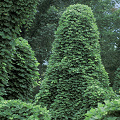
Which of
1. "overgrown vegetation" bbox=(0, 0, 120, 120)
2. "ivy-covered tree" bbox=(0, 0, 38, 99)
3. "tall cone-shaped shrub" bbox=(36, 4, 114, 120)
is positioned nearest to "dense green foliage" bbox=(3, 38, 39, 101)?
"overgrown vegetation" bbox=(0, 0, 120, 120)

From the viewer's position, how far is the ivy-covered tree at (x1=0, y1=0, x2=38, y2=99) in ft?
14.9

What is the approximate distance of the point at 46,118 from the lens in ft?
12.6

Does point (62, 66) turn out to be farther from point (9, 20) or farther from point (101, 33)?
point (101, 33)

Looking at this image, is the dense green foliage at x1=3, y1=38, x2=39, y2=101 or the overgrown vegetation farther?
the dense green foliage at x1=3, y1=38, x2=39, y2=101

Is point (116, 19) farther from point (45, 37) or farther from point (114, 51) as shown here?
point (45, 37)

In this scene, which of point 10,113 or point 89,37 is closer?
point 10,113

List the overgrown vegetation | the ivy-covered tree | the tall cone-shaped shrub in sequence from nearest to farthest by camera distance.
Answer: the ivy-covered tree → the overgrown vegetation → the tall cone-shaped shrub

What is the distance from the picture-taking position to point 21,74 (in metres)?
6.63

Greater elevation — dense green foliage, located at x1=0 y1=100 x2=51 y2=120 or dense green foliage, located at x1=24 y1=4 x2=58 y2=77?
dense green foliage, located at x1=24 y1=4 x2=58 y2=77

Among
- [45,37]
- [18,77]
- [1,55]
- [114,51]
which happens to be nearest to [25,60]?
[18,77]

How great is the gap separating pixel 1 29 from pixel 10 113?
7.05 feet

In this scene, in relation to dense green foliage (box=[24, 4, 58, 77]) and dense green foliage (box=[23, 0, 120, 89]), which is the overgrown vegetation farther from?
dense green foliage (box=[23, 0, 120, 89])

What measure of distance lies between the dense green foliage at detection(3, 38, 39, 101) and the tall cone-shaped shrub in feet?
3.09

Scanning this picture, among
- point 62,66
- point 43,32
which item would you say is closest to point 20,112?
point 62,66
